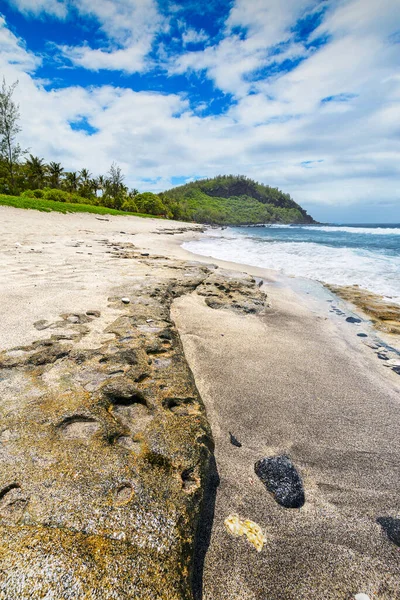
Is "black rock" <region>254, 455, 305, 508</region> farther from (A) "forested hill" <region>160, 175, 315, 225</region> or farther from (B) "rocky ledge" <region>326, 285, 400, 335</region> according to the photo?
(A) "forested hill" <region>160, 175, 315, 225</region>

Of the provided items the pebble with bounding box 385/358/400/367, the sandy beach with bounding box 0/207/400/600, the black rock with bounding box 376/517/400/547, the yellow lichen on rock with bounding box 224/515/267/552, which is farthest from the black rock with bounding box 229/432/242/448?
the pebble with bounding box 385/358/400/367

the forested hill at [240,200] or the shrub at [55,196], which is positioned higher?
the forested hill at [240,200]

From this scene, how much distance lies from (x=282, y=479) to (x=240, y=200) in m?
154

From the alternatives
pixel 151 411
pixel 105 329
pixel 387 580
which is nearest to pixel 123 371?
pixel 151 411

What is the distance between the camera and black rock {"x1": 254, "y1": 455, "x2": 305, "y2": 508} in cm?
154

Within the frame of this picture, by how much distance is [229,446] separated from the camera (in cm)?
190

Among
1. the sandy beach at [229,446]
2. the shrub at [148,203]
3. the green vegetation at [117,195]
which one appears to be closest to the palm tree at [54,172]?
the green vegetation at [117,195]

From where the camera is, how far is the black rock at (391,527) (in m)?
1.38

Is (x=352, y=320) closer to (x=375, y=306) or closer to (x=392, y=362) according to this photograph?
(x=375, y=306)

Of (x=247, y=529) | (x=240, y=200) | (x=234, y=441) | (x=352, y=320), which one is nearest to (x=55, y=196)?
(x=352, y=320)

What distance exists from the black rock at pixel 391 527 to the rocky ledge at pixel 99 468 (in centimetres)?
97

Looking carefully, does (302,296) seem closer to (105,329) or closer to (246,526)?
(105,329)

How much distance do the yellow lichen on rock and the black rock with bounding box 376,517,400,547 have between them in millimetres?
654

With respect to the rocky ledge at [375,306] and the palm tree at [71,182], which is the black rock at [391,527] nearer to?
the rocky ledge at [375,306]
